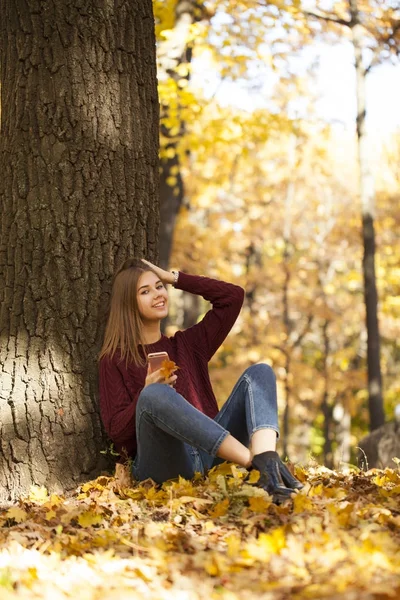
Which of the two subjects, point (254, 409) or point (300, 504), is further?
point (254, 409)

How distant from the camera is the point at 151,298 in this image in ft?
14.3

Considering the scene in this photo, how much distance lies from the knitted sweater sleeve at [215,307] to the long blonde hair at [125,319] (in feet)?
1.21

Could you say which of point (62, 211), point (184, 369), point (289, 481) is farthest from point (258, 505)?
point (62, 211)

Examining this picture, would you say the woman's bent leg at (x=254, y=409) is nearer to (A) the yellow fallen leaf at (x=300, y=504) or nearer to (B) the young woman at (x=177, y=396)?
(B) the young woman at (x=177, y=396)

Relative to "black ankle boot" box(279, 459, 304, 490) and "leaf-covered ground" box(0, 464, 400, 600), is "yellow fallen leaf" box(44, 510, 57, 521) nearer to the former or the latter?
"leaf-covered ground" box(0, 464, 400, 600)

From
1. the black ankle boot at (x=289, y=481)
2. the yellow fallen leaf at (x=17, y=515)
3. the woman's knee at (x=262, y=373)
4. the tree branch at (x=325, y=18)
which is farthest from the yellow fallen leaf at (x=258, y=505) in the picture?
the tree branch at (x=325, y=18)

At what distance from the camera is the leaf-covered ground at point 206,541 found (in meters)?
2.31

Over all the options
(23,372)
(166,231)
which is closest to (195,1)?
(166,231)

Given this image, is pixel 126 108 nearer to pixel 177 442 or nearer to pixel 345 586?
pixel 177 442

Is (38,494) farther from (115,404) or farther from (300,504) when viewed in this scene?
(300,504)

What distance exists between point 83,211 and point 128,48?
43.2 inches

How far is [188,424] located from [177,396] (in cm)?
16

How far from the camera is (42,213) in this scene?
4.38 metres

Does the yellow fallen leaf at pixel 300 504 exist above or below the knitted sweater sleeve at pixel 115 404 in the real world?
below
